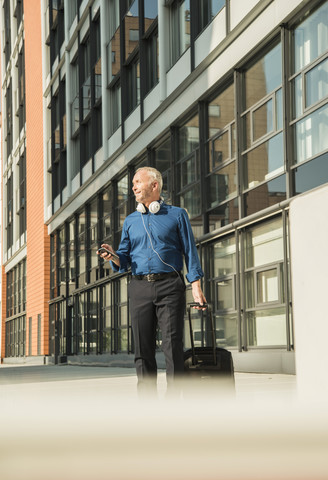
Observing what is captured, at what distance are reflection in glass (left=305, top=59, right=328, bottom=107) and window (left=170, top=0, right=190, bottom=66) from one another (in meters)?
6.08

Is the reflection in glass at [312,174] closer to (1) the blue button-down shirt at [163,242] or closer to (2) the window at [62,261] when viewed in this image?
(1) the blue button-down shirt at [163,242]

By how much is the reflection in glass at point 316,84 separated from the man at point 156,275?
652 cm

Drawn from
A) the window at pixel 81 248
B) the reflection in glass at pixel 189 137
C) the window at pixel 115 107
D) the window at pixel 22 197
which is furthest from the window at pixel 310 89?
the window at pixel 22 197

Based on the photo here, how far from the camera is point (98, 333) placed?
87.9ft

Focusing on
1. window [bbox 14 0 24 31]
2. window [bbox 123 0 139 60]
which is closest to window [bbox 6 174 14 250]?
window [bbox 14 0 24 31]

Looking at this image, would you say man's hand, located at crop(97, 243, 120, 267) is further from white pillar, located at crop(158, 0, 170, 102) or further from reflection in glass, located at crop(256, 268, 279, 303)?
white pillar, located at crop(158, 0, 170, 102)

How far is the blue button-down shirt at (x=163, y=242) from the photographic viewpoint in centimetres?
605

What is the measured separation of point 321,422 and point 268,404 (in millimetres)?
1601

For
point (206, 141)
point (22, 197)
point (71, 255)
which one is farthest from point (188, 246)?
point (22, 197)

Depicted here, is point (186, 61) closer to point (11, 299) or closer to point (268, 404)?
point (268, 404)

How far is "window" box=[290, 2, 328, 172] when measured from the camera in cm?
1209

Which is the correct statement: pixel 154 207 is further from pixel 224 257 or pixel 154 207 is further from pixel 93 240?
pixel 93 240

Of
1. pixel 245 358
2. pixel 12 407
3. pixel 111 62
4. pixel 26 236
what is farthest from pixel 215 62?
pixel 26 236

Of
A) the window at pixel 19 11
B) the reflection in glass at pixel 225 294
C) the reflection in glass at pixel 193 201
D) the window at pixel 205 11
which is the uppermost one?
the window at pixel 19 11
